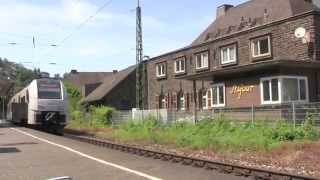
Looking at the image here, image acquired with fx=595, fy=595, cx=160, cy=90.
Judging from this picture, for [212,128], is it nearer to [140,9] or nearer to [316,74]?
[316,74]

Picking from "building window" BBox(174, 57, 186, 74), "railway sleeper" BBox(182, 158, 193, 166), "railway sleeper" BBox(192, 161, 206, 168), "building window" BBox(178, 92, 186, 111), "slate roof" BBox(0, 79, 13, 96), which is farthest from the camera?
"slate roof" BBox(0, 79, 13, 96)

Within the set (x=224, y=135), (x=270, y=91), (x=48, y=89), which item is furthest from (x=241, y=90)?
(x=48, y=89)

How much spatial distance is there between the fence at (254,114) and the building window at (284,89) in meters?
1.76

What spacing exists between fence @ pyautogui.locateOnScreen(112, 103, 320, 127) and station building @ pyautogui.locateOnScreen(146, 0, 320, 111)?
202 cm

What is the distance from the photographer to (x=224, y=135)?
82.8 feet

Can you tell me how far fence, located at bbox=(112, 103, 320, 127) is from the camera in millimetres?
23297

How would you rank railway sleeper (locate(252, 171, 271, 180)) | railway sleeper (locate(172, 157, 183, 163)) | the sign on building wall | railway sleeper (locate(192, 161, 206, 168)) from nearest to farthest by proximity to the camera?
railway sleeper (locate(252, 171, 271, 180)), railway sleeper (locate(192, 161, 206, 168)), railway sleeper (locate(172, 157, 183, 163)), the sign on building wall

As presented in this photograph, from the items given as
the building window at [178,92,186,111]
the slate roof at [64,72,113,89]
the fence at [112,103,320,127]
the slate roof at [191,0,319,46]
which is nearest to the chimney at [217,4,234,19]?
the slate roof at [191,0,319,46]

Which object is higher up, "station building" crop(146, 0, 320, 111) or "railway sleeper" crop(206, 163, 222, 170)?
"station building" crop(146, 0, 320, 111)

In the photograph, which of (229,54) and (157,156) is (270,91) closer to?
(229,54)

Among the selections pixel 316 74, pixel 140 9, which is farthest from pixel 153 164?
pixel 140 9

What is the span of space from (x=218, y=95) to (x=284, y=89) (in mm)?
6044

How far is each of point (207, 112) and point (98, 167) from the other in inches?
616

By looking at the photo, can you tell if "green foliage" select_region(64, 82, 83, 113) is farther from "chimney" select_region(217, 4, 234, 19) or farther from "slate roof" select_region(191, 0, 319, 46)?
"slate roof" select_region(191, 0, 319, 46)
